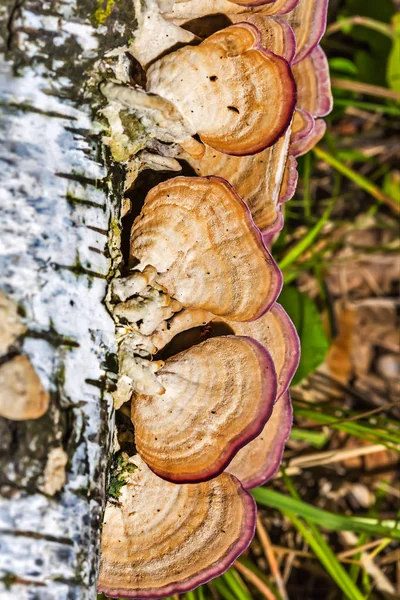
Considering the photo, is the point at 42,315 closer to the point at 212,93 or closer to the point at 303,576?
the point at 212,93

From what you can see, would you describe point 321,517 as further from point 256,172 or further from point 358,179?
point 358,179

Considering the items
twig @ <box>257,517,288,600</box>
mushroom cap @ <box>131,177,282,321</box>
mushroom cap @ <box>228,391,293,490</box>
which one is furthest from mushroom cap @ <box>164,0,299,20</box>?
twig @ <box>257,517,288,600</box>

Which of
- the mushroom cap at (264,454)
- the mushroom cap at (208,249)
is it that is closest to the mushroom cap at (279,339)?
the mushroom cap at (264,454)

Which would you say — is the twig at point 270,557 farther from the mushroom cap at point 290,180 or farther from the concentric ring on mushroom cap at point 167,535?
the mushroom cap at point 290,180

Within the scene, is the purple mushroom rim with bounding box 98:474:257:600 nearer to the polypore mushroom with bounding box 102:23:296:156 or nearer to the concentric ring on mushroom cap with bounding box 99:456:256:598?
the concentric ring on mushroom cap with bounding box 99:456:256:598

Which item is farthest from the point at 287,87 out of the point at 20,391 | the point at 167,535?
the point at 167,535

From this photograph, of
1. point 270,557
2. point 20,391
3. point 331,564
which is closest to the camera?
point 20,391

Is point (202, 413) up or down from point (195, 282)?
down
